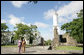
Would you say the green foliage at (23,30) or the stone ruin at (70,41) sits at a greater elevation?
the green foliage at (23,30)

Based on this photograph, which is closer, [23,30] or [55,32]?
[55,32]

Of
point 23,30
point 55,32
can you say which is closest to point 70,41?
point 55,32

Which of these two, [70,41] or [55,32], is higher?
[55,32]

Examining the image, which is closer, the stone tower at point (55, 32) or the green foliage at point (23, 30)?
the stone tower at point (55, 32)

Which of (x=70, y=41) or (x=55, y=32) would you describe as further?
(x=70, y=41)

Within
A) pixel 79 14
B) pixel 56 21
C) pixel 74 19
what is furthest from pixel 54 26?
pixel 79 14

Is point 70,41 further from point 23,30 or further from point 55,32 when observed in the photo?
point 23,30

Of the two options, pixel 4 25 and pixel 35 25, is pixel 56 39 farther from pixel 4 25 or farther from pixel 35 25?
pixel 4 25

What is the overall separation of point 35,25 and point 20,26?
14.9 ft

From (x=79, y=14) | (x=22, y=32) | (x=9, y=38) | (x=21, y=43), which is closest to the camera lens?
(x=21, y=43)

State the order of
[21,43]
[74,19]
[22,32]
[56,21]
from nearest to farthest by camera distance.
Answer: [21,43] → [74,19] → [56,21] → [22,32]

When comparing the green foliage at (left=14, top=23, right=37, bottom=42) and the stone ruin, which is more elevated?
the green foliage at (left=14, top=23, right=37, bottom=42)

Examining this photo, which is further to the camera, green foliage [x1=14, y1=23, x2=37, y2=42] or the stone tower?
green foliage [x1=14, y1=23, x2=37, y2=42]

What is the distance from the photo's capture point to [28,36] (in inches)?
1922
